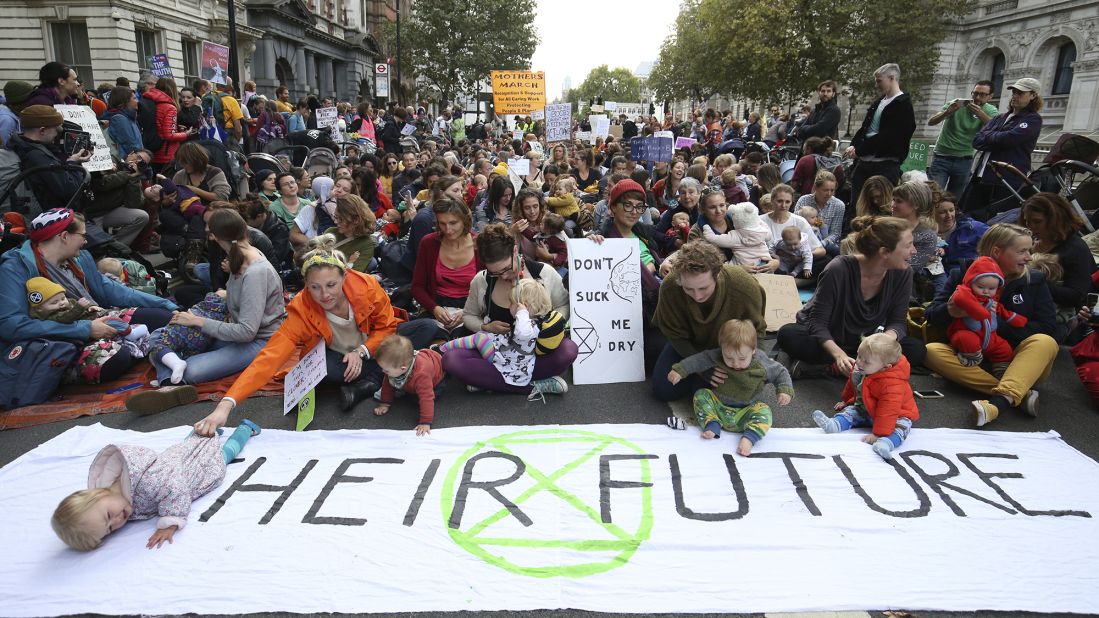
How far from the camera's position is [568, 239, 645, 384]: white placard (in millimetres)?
4949

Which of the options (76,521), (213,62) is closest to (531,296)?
(76,521)

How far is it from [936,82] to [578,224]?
114 ft

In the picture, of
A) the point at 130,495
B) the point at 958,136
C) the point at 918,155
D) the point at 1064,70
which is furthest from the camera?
the point at 1064,70

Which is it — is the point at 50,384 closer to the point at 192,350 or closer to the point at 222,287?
the point at 192,350

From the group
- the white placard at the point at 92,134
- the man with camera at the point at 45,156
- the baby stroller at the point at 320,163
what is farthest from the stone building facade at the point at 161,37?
the man with camera at the point at 45,156

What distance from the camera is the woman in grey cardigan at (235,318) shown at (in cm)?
464

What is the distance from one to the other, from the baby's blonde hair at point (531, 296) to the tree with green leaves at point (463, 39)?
3930 cm

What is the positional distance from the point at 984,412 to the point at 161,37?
1091 inches

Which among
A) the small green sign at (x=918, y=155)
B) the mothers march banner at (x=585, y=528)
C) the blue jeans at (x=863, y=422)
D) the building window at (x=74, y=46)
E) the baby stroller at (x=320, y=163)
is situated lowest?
the mothers march banner at (x=585, y=528)

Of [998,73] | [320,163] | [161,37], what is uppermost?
[998,73]

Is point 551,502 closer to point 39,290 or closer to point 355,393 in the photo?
point 355,393

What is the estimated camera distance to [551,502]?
328 centimetres

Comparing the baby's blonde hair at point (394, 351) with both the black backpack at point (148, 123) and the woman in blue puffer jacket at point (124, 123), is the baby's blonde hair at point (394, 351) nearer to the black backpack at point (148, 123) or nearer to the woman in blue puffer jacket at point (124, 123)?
the woman in blue puffer jacket at point (124, 123)

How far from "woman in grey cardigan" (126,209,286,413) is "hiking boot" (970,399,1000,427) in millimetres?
4942
